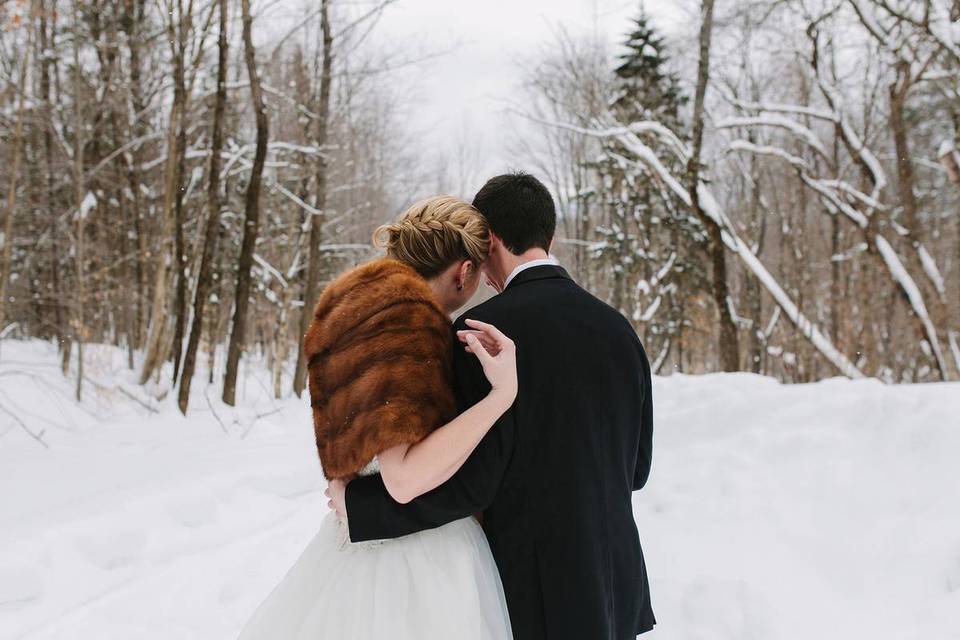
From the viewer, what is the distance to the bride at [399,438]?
1.67 metres

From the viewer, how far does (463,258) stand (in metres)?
2.00

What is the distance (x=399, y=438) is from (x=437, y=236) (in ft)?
2.01

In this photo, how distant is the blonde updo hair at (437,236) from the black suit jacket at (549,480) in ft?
0.63

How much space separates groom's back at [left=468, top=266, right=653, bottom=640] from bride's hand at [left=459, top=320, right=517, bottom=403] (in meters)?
0.12

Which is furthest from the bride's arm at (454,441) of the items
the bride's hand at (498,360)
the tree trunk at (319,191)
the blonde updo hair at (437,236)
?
the tree trunk at (319,191)

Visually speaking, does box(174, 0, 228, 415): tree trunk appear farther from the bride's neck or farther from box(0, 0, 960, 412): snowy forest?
the bride's neck

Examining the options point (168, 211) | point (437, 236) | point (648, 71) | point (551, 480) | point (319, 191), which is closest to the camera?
point (551, 480)

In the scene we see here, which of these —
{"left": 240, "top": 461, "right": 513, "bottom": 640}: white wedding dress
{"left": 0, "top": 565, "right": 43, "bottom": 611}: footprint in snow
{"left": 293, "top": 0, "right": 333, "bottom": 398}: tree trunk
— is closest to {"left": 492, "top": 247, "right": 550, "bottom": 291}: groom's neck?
{"left": 240, "top": 461, "right": 513, "bottom": 640}: white wedding dress

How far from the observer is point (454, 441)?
165cm

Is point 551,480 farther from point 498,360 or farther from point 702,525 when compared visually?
point 702,525

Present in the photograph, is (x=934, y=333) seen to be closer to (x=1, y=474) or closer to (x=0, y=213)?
(x=1, y=474)

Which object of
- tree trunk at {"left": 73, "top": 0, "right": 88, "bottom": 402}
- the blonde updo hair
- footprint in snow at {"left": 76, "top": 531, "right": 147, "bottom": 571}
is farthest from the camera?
tree trunk at {"left": 73, "top": 0, "right": 88, "bottom": 402}

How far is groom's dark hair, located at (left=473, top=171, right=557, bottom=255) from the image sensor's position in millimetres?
1981

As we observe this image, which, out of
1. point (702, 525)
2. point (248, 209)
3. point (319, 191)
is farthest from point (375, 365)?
point (319, 191)
